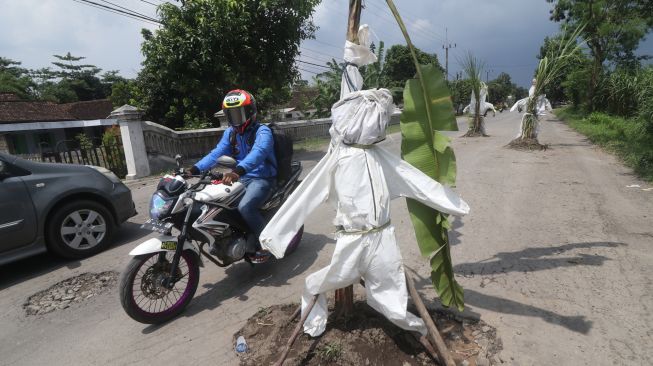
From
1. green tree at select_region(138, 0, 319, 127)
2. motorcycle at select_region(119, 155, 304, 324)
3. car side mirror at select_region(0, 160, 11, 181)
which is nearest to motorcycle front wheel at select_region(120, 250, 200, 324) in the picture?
motorcycle at select_region(119, 155, 304, 324)

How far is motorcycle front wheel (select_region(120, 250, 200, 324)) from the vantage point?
9.26 feet

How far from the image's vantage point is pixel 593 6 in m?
17.3

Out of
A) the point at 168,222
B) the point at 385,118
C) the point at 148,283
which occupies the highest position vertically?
Result: the point at 385,118

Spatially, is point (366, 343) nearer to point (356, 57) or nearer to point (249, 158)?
point (356, 57)

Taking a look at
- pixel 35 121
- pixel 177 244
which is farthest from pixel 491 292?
pixel 35 121

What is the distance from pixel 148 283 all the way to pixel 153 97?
14.1m

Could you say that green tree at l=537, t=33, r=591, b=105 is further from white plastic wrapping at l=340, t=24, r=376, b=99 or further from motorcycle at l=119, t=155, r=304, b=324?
motorcycle at l=119, t=155, r=304, b=324

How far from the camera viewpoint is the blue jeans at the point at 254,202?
137 inches

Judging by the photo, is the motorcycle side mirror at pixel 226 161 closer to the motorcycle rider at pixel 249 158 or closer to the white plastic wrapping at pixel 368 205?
the motorcycle rider at pixel 249 158

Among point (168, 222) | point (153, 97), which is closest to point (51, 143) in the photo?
point (153, 97)

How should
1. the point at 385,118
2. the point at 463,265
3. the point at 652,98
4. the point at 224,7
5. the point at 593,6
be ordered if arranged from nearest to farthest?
the point at 385,118, the point at 463,265, the point at 652,98, the point at 224,7, the point at 593,6

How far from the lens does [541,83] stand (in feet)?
35.5

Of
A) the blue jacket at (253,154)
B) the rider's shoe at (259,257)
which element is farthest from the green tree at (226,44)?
the rider's shoe at (259,257)

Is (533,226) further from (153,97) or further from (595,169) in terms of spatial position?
(153,97)
